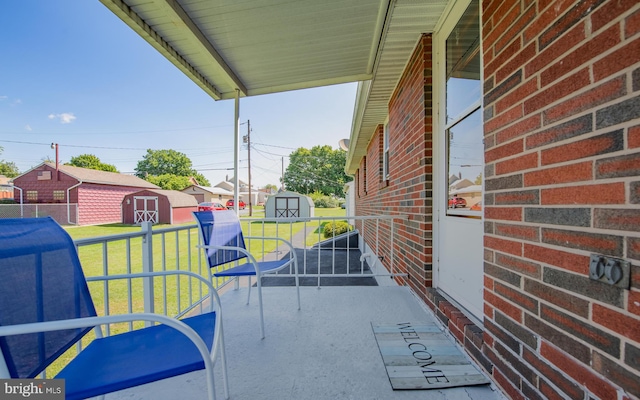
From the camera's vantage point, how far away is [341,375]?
4.68ft

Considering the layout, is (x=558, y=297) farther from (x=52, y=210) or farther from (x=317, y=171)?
(x=317, y=171)

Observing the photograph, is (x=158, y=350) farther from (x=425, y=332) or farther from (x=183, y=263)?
(x=183, y=263)

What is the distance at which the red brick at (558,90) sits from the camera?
821 mm

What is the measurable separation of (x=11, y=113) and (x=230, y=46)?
1601 inches

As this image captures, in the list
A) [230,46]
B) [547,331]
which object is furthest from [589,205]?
[230,46]

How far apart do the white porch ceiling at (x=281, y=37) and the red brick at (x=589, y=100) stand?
4.46 feet

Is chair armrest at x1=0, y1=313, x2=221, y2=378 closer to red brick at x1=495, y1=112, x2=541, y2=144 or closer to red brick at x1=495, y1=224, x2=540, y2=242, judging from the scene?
red brick at x1=495, y1=224, x2=540, y2=242

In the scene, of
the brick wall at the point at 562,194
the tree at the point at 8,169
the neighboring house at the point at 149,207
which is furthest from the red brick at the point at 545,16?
the tree at the point at 8,169

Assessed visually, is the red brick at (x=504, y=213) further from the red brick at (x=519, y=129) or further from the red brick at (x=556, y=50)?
the red brick at (x=556, y=50)

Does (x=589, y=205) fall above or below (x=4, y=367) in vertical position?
above

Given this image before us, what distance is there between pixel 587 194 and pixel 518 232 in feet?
1.12

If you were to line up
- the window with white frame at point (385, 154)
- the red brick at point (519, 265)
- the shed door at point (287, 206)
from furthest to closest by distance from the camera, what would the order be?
1. the shed door at point (287, 206)
2. the window with white frame at point (385, 154)
3. the red brick at point (519, 265)

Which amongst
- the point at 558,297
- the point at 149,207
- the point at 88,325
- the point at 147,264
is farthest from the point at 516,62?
the point at 149,207

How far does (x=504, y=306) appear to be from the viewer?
1.20 metres
